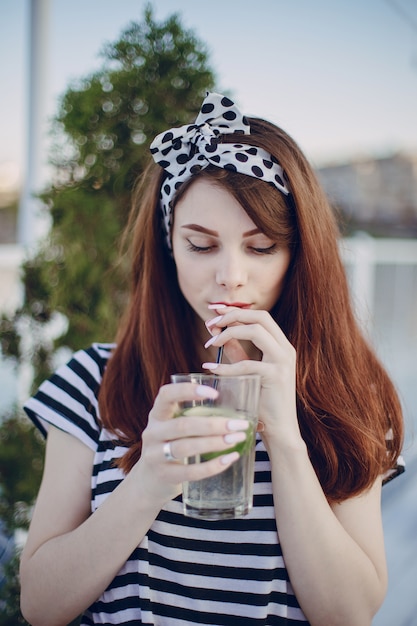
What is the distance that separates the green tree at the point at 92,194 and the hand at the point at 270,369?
3.43 feet

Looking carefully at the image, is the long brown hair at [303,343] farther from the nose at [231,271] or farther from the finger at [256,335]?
the finger at [256,335]

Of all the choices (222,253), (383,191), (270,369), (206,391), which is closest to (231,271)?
(222,253)

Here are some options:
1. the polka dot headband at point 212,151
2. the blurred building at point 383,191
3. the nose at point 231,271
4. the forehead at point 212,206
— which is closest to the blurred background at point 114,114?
the polka dot headband at point 212,151

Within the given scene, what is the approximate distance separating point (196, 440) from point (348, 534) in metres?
0.55

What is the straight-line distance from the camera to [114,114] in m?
2.13

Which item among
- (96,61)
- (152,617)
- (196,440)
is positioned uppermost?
(96,61)

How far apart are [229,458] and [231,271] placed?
18.3 inches

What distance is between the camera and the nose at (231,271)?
1258 mm

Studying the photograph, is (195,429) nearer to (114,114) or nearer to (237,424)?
(237,424)

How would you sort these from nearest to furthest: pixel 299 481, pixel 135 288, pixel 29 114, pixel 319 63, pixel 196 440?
pixel 196 440
pixel 299 481
pixel 135 288
pixel 29 114
pixel 319 63

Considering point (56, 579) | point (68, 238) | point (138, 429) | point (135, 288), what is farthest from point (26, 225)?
point (56, 579)

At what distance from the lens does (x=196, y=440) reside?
3.06 feet

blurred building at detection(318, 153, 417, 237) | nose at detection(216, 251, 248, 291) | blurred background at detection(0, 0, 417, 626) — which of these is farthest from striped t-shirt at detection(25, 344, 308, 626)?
blurred building at detection(318, 153, 417, 237)

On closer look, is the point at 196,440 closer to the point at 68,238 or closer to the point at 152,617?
the point at 152,617
